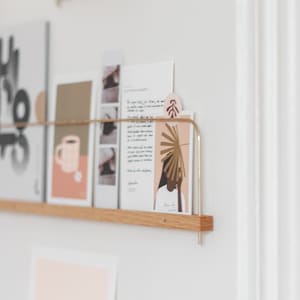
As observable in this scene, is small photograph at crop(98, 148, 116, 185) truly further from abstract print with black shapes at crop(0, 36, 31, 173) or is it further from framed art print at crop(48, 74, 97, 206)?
abstract print with black shapes at crop(0, 36, 31, 173)

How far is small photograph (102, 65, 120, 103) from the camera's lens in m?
0.81

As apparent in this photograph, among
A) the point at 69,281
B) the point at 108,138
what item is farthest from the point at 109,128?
the point at 69,281

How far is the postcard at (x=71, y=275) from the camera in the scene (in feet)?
2.60

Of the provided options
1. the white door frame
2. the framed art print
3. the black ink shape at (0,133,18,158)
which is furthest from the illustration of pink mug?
the white door frame

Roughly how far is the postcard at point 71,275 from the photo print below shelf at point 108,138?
0.27ft

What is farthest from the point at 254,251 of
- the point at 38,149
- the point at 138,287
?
the point at 38,149

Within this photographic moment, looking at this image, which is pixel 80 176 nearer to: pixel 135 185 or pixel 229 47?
pixel 135 185

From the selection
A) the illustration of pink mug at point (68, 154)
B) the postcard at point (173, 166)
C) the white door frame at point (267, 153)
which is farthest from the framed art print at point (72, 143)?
the white door frame at point (267, 153)

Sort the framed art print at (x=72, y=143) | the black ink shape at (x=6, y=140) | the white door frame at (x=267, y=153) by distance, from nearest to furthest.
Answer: the white door frame at (x=267, y=153)
the framed art print at (x=72, y=143)
the black ink shape at (x=6, y=140)

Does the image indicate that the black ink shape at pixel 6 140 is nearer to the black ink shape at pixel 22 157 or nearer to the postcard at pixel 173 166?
the black ink shape at pixel 22 157

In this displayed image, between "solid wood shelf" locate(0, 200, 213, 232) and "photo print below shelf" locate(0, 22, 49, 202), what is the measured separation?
0.8 inches

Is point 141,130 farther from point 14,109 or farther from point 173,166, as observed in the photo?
point 14,109

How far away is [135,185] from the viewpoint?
77 centimetres

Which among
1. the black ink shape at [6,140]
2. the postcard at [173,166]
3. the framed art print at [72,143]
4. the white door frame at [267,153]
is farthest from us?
the black ink shape at [6,140]
